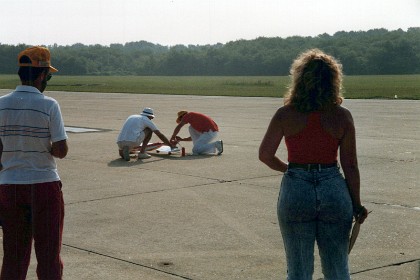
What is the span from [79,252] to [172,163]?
239 inches

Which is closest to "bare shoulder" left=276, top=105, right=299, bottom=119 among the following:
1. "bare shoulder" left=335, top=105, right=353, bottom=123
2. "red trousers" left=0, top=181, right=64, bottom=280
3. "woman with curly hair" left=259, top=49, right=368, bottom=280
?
"woman with curly hair" left=259, top=49, right=368, bottom=280

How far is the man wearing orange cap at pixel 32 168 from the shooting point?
447 centimetres

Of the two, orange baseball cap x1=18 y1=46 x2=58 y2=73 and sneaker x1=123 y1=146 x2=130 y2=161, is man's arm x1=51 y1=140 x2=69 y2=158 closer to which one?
orange baseball cap x1=18 y1=46 x2=58 y2=73

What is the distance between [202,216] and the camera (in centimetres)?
835

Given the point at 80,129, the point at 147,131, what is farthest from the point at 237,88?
the point at 147,131

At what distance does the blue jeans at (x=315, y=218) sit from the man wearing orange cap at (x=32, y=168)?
129 centimetres

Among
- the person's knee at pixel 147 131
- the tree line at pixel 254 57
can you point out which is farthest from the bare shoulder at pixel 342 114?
the tree line at pixel 254 57

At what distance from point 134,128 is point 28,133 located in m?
8.77

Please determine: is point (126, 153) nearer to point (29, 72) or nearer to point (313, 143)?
point (29, 72)

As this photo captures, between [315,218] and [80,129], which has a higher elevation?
[315,218]

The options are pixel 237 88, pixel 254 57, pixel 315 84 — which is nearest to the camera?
pixel 315 84

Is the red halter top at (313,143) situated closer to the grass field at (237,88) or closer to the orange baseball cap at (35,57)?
the orange baseball cap at (35,57)

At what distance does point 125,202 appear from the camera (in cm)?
924

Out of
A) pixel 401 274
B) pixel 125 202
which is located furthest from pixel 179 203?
pixel 401 274
